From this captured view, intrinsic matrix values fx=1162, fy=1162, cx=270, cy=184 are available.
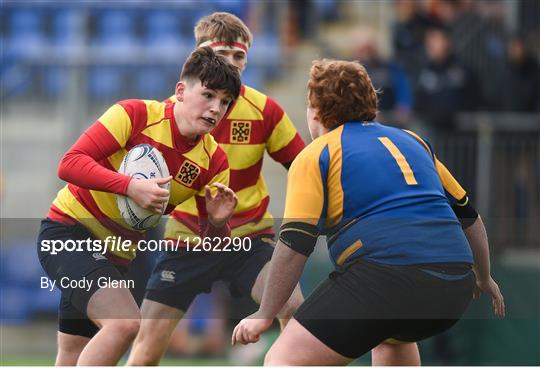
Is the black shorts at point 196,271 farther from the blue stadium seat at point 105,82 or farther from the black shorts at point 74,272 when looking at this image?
the blue stadium seat at point 105,82

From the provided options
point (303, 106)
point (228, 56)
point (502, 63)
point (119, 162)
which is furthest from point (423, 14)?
point (119, 162)

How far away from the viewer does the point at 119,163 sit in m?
5.96

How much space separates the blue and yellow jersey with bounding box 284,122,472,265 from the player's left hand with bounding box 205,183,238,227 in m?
0.99

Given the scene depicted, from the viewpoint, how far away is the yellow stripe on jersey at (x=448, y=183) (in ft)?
18.1

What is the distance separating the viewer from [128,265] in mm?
6305

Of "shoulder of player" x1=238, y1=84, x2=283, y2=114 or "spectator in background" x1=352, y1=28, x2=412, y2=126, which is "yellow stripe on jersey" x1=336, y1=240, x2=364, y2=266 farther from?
"spectator in background" x1=352, y1=28, x2=412, y2=126

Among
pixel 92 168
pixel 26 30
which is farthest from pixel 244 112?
pixel 26 30

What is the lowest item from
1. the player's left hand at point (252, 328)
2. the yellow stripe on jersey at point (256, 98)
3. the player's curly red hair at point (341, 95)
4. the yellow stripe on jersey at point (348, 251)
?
the player's left hand at point (252, 328)

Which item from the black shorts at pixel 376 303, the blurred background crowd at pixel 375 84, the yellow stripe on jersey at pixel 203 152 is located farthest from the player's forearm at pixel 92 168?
the blurred background crowd at pixel 375 84

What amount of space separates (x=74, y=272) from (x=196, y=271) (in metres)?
1.07

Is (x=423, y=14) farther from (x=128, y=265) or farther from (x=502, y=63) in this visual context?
(x=128, y=265)

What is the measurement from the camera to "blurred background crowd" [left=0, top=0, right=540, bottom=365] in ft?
35.9

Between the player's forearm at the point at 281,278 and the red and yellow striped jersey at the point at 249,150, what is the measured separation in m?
1.53

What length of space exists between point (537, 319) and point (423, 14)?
4.25 metres
